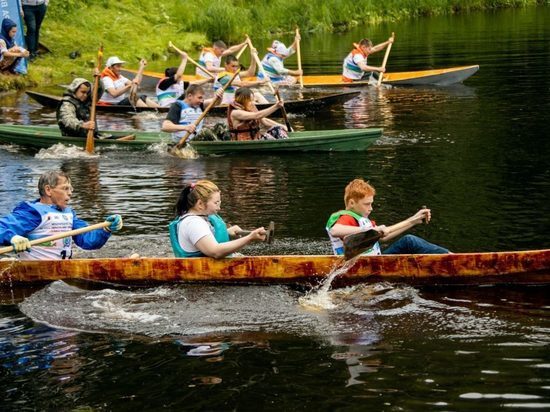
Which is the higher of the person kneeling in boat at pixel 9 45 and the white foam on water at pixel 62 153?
the person kneeling in boat at pixel 9 45

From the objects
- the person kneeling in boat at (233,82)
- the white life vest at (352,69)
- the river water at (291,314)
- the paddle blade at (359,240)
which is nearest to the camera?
the river water at (291,314)

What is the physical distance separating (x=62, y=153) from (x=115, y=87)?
458 centimetres

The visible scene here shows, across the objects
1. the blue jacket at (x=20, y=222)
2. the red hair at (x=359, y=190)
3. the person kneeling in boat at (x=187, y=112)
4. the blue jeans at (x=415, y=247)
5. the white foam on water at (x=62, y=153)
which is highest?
the person kneeling in boat at (x=187, y=112)

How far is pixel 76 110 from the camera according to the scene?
1764 cm

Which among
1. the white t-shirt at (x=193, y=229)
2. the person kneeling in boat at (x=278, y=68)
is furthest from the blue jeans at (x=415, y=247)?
the person kneeling in boat at (x=278, y=68)

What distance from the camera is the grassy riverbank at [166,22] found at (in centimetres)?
3082

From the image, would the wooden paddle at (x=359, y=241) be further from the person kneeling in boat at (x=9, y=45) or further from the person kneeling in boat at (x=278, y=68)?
the person kneeling in boat at (x=9, y=45)

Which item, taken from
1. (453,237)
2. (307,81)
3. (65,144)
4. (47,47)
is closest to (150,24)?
(47,47)

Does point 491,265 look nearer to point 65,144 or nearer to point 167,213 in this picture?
point 167,213

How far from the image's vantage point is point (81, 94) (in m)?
17.2

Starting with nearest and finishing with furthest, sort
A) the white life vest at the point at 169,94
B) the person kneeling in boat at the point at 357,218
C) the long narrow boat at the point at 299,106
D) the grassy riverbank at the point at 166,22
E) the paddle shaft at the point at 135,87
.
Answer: the person kneeling in boat at the point at 357,218 < the paddle shaft at the point at 135,87 < the long narrow boat at the point at 299,106 < the white life vest at the point at 169,94 < the grassy riverbank at the point at 166,22

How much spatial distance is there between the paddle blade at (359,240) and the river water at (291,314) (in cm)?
46

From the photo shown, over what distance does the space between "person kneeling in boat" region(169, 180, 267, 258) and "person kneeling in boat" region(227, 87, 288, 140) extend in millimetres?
6785

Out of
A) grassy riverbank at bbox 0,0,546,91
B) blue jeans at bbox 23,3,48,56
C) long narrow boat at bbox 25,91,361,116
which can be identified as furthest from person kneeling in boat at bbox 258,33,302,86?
blue jeans at bbox 23,3,48,56
